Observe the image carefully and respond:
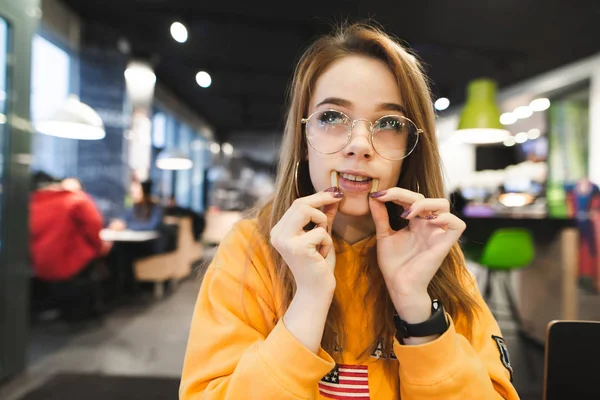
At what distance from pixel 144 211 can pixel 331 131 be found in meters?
4.70

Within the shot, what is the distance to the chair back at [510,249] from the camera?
309cm

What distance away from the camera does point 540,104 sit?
637 centimetres

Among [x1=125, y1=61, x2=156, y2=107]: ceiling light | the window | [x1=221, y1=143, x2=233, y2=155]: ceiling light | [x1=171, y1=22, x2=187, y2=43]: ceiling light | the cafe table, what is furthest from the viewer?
[x1=221, y1=143, x2=233, y2=155]: ceiling light

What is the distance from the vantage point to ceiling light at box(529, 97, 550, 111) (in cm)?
630

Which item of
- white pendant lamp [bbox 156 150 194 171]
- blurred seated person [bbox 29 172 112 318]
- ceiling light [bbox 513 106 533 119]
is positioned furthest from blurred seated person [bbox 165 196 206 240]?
ceiling light [bbox 513 106 533 119]

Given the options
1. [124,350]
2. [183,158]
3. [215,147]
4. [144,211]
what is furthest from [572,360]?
[215,147]

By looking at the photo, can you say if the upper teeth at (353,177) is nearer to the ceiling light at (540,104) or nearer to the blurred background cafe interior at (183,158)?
the blurred background cafe interior at (183,158)

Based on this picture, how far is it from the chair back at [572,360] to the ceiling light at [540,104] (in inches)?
267

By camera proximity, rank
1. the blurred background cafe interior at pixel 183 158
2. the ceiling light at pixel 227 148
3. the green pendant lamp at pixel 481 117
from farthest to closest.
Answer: the ceiling light at pixel 227 148, the green pendant lamp at pixel 481 117, the blurred background cafe interior at pixel 183 158

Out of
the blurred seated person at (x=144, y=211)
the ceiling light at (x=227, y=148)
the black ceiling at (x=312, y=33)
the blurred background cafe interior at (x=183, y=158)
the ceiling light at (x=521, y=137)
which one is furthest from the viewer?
the ceiling light at (x=227, y=148)

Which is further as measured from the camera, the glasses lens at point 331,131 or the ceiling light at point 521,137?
the ceiling light at point 521,137

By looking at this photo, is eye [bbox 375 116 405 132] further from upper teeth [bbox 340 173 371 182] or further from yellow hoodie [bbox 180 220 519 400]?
yellow hoodie [bbox 180 220 519 400]

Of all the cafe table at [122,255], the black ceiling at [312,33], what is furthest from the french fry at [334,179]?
the cafe table at [122,255]

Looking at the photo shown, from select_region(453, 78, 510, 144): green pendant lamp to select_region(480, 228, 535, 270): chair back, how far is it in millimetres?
1167
